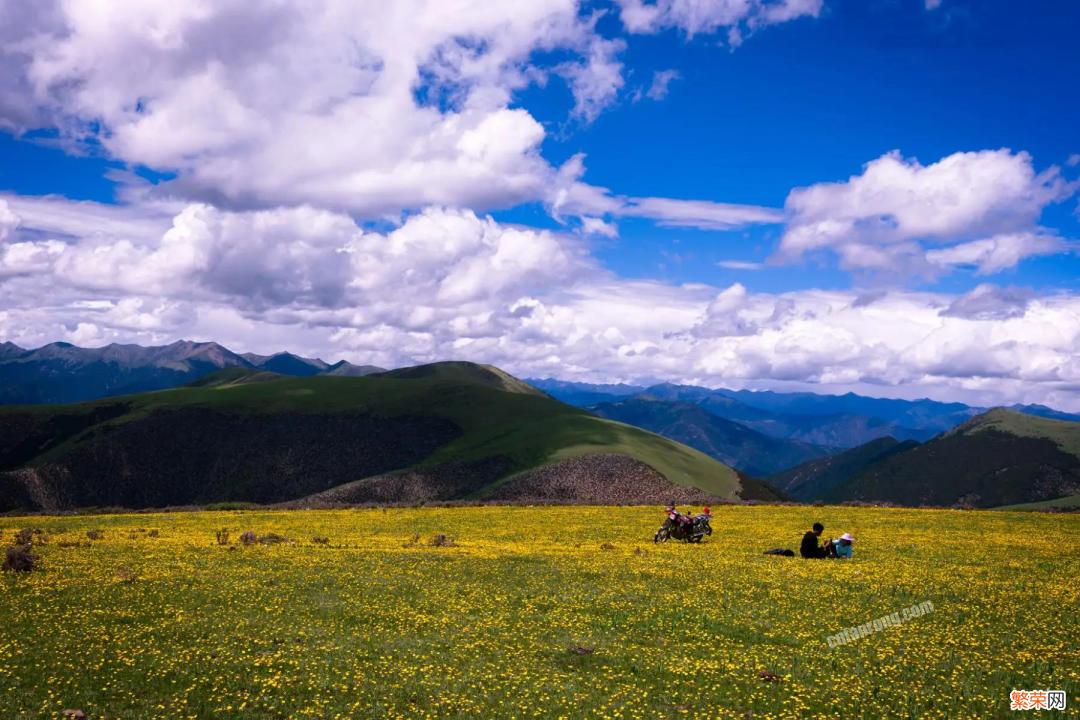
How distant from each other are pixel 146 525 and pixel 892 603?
49.9 meters

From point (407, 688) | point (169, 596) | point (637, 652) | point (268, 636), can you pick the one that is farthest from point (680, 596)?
point (169, 596)

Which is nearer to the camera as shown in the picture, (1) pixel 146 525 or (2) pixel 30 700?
(2) pixel 30 700

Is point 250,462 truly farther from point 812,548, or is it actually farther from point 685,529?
point 812,548

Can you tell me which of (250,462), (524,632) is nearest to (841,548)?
(524,632)

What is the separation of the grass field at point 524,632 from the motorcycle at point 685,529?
416cm

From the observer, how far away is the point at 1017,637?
70.0 feet

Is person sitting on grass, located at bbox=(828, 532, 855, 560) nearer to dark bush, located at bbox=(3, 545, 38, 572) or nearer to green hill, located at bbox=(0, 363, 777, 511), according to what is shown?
dark bush, located at bbox=(3, 545, 38, 572)

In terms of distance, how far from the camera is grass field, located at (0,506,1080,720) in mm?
16562

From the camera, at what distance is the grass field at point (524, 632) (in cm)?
1656

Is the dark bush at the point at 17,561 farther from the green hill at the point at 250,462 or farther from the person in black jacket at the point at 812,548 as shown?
the green hill at the point at 250,462

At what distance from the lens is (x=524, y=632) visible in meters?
21.9

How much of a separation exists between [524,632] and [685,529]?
2416 cm

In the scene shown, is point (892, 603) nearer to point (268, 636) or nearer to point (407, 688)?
point (407, 688)

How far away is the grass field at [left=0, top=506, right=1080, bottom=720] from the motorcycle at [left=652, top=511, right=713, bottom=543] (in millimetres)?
4155
